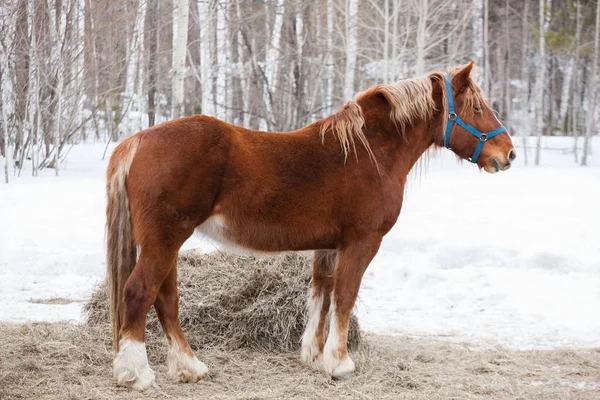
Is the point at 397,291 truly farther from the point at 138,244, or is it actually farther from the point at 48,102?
the point at 48,102

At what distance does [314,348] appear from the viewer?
172 inches

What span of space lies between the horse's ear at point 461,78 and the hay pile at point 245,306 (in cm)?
174

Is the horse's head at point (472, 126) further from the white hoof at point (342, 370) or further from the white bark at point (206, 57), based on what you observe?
the white bark at point (206, 57)

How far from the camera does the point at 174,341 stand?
391 centimetres

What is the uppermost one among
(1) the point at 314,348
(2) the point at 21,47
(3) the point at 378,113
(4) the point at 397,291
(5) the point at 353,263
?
(2) the point at 21,47

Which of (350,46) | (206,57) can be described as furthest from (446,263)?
(350,46)

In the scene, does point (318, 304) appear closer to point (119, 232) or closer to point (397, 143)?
point (397, 143)

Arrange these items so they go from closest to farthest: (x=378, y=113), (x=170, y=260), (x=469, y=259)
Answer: (x=170, y=260), (x=378, y=113), (x=469, y=259)

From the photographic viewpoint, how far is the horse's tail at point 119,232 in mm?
3721

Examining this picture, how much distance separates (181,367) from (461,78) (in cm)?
255

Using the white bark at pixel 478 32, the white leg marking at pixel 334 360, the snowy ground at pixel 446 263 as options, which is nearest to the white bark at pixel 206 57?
the snowy ground at pixel 446 263

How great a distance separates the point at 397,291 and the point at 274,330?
2929 millimetres

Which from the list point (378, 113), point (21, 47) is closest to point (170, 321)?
point (378, 113)

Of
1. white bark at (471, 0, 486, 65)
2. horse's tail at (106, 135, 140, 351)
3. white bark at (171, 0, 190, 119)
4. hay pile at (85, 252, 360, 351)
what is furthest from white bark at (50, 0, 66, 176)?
white bark at (471, 0, 486, 65)
